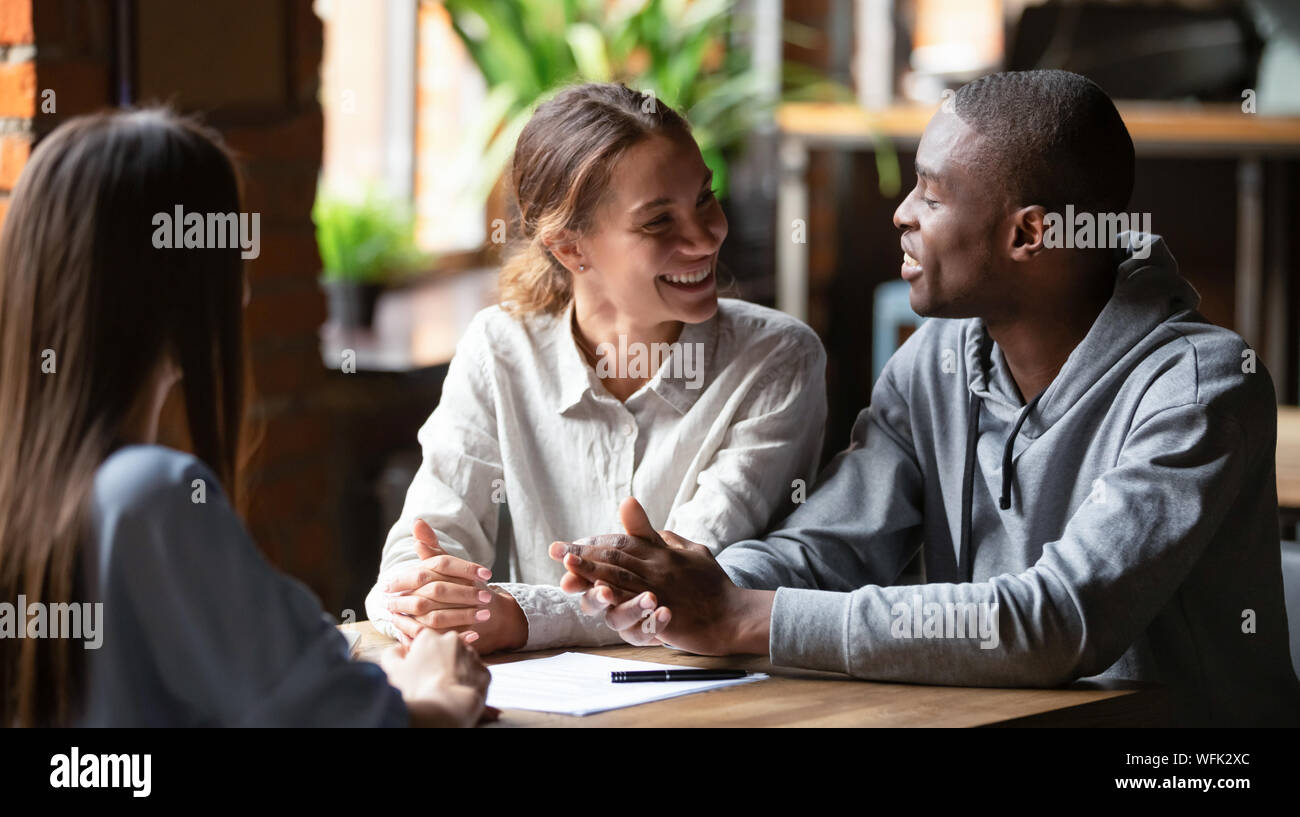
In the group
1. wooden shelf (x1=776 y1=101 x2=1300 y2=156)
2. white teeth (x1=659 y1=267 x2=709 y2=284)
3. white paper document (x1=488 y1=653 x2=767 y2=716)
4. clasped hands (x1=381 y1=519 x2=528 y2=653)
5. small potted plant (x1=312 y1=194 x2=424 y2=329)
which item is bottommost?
white paper document (x1=488 y1=653 x2=767 y2=716)

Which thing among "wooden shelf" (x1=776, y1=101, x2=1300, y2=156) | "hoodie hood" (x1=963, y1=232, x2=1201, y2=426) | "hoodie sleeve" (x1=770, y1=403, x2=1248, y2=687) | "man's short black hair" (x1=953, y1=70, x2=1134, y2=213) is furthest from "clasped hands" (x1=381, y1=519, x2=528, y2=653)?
"wooden shelf" (x1=776, y1=101, x2=1300, y2=156)

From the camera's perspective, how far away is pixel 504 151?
3582 millimetres

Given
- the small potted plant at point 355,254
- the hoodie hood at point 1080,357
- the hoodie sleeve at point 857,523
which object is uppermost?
the small potted plant at point 355,254

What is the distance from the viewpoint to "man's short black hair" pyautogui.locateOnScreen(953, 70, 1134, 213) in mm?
1500

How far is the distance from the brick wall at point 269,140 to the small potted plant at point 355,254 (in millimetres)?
493

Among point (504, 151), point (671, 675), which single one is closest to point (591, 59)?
point (504, 151)

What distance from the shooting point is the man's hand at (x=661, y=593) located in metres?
1.39

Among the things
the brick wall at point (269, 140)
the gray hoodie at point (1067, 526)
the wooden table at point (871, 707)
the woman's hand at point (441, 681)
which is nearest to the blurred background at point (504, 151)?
the brick wall at point (269, 140)

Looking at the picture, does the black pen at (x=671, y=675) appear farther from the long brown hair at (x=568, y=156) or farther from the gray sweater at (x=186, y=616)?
the long brown hair at (x=568, y=156)

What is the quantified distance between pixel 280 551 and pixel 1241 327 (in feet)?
8.82

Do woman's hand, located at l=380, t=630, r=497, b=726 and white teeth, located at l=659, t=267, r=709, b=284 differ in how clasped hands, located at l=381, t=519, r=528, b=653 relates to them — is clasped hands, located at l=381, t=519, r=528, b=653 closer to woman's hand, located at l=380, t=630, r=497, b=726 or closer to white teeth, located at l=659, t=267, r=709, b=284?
woman's hand, located at l=380, t=630, r=497, b=726

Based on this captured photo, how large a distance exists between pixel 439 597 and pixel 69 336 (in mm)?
532
